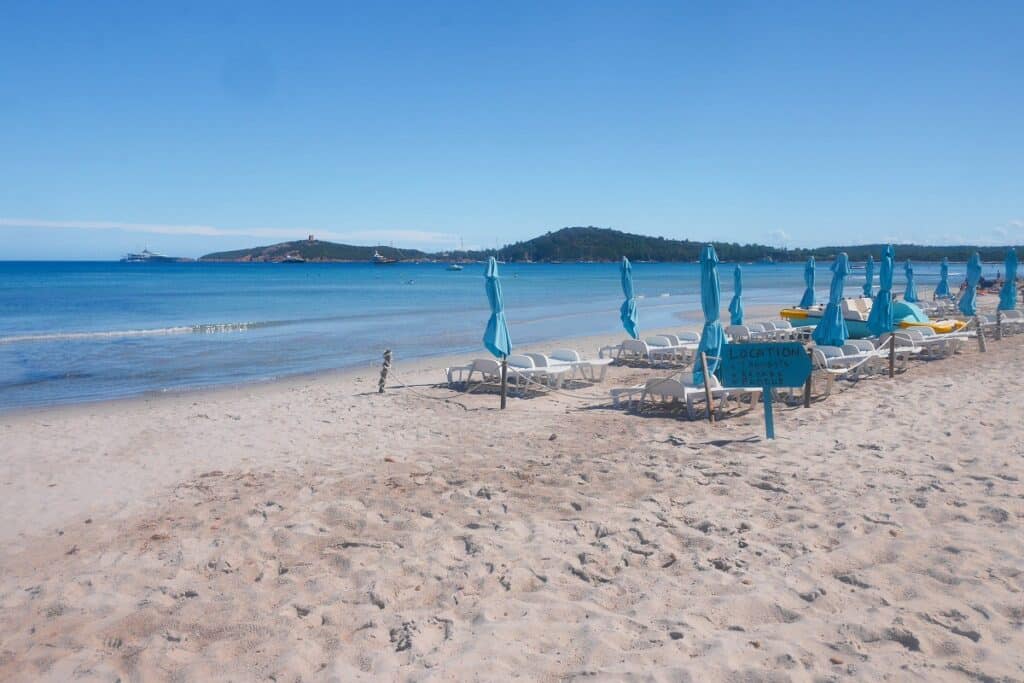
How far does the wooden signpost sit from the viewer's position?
6359mm

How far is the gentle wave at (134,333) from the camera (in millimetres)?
22422

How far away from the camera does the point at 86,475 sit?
276 inches

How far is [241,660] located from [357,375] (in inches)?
420

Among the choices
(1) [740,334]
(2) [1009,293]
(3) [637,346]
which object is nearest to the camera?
(3) [637,346]

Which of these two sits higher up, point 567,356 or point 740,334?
point 567,356

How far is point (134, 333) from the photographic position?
23703 mm

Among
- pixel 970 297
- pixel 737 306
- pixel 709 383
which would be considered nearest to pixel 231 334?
pixel 737 306

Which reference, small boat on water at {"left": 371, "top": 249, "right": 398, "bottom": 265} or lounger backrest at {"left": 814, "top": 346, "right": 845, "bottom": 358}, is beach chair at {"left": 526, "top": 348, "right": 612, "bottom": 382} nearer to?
lounger backrest at {"left": 814, "top": 346, "right": 845, "bottom": 358}

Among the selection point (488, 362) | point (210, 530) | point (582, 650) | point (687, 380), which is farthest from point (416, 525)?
point (488, 362)

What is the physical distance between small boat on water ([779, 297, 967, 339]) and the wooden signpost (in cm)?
832

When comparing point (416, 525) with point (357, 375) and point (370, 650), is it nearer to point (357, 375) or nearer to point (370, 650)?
point (370, 650)

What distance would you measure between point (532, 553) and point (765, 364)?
9.92 feet

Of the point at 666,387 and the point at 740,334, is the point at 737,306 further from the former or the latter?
the point at 666,387

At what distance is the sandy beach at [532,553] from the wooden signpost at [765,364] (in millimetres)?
696
